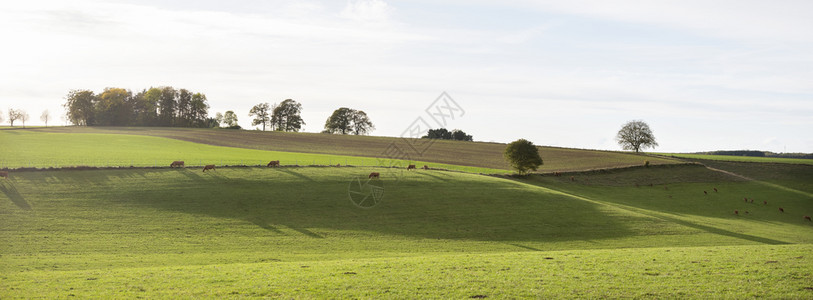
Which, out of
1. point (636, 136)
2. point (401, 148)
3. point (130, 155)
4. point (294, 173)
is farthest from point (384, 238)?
point (636, 136)

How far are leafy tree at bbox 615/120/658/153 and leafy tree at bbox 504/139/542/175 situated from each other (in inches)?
2017

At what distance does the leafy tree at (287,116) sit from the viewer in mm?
142250

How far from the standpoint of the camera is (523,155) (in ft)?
217

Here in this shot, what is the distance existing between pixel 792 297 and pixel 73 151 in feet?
256

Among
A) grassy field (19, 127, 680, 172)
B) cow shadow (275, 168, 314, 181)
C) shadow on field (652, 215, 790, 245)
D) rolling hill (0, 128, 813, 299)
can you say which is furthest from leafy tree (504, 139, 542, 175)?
cow shadow (275, 168, 314, 181)

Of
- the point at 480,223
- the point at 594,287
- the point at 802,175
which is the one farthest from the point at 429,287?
the point at 802,175

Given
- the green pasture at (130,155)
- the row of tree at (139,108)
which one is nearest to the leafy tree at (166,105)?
the row of tree at (139,108)

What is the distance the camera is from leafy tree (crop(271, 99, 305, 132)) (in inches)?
5600

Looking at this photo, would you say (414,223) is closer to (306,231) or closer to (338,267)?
A: (306,231)

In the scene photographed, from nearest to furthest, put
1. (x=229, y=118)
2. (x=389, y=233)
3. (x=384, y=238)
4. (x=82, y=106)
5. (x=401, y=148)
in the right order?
(x=384, y=238) < (x=389, y=233) < (x=401, y=148) < (x=82, y=106) < (x=229, y=118)

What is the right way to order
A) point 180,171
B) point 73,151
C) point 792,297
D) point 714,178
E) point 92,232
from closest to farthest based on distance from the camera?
1. point 792,297
2. point 92,232
3. point 180,171
4. point 73,151
5. point 714,178

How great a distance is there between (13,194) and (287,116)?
105710mm

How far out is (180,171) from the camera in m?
48.7

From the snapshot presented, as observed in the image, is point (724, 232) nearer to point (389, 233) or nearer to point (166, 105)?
point (389, 233)
